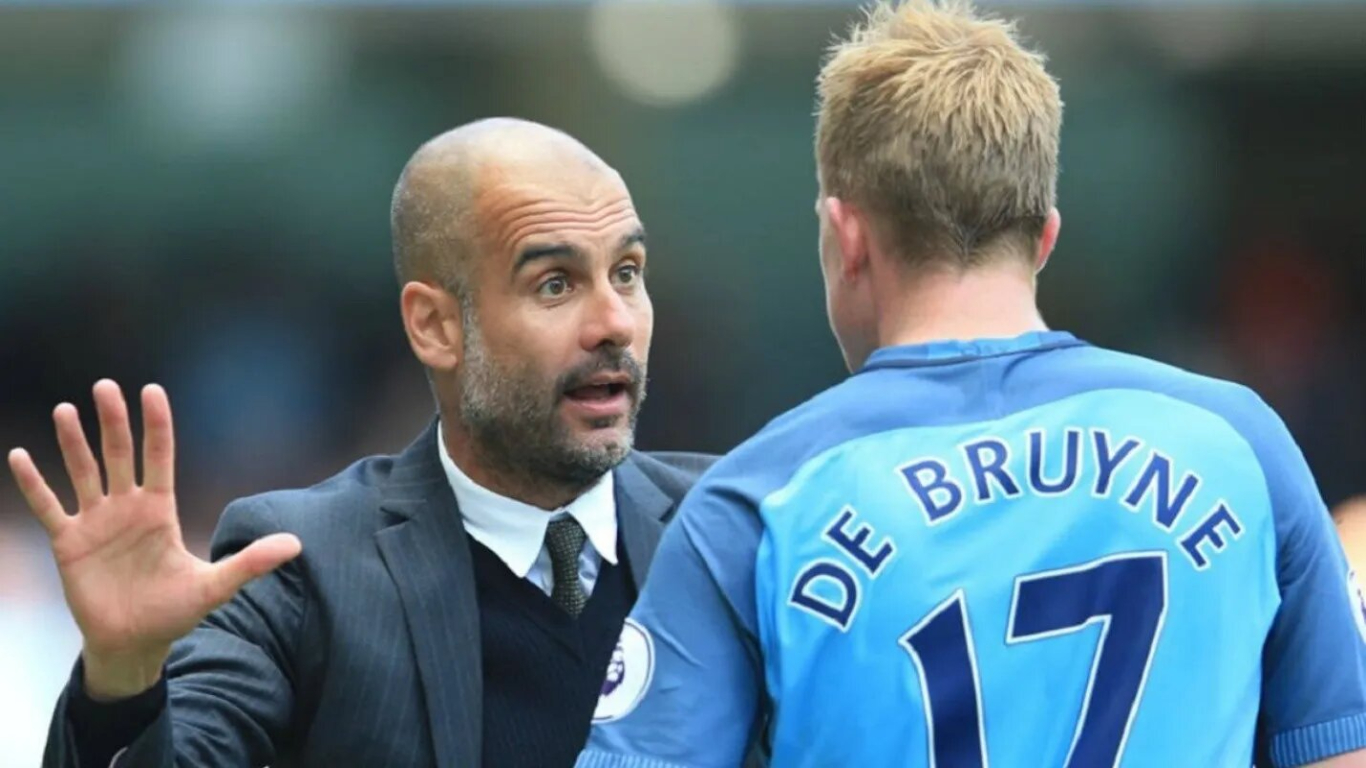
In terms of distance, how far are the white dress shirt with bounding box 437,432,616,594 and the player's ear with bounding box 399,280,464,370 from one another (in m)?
0.17

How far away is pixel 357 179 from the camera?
22.6ft

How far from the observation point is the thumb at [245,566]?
226cm

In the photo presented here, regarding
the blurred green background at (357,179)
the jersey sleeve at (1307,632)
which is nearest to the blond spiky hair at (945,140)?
the jersey sleeve at (1307,632)

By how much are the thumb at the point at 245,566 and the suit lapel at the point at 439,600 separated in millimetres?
429

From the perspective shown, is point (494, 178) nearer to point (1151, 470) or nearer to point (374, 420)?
point (1151, 470)

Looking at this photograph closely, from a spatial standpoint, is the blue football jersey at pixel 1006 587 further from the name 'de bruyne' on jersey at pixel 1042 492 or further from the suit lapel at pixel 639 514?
the suit lapel at pixel 639 514

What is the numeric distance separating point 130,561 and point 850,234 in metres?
0.90

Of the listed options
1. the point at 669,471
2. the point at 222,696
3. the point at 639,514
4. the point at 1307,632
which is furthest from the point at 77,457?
the point at 1307,632

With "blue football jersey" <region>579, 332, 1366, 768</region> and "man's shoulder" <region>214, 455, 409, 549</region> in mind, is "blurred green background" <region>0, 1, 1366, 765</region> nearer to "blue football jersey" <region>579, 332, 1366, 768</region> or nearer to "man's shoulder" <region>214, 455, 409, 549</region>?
"man's shoulder" <region>214, 455, 409, 549</region>

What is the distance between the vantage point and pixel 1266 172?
744cm

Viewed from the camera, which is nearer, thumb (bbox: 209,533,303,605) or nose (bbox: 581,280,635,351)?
thumb (bbox: 209,533,303,605)

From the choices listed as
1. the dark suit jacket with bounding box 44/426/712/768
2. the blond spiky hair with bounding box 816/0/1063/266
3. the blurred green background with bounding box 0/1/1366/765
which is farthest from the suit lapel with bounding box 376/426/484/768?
the blurred green background with bounding box 0/1/1366/765

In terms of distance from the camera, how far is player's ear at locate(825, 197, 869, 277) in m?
2.14

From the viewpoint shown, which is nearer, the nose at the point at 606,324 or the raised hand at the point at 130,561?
the raised hand at the point at 130,561
